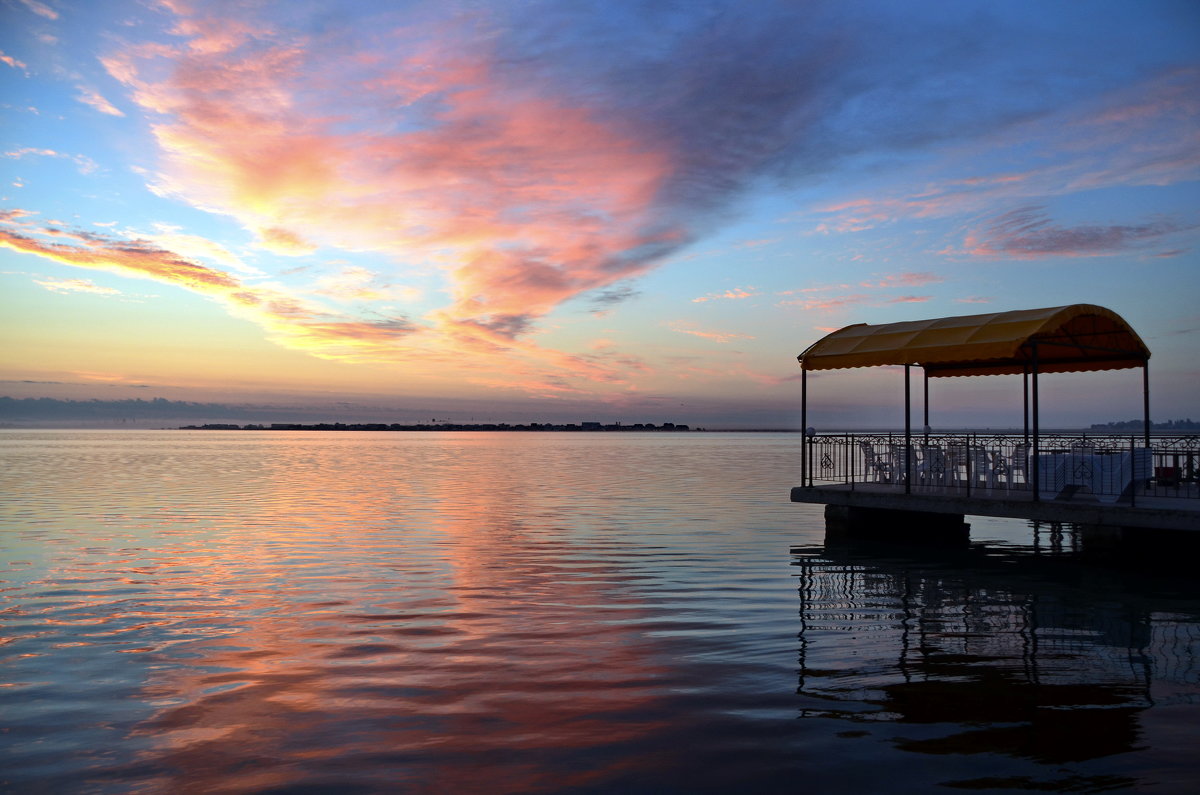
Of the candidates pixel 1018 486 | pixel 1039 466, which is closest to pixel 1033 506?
pixel 1039 466

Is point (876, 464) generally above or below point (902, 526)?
above

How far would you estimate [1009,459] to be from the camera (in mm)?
17875

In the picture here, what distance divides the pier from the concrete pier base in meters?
0.03

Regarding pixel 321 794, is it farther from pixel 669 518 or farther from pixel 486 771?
pixel 669 518

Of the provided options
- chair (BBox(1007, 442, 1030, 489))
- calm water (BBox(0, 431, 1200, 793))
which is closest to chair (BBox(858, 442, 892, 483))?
calm water (BBox(0, 431, 1200, 793))

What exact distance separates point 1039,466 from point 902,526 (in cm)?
383

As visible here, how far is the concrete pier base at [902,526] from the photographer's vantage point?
19672 millimetres

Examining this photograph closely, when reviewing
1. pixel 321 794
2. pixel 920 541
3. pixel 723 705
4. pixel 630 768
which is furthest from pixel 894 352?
pixel 321 794

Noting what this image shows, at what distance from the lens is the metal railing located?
621 inches

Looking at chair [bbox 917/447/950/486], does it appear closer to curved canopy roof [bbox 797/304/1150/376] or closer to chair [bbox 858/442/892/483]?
chair [bbox 858/442/892/483]

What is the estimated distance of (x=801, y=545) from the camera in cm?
2005

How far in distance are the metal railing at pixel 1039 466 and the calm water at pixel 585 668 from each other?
5.51 ft

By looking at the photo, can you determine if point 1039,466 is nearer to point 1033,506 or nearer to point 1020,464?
point 1020,464

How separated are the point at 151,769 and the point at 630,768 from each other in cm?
373
